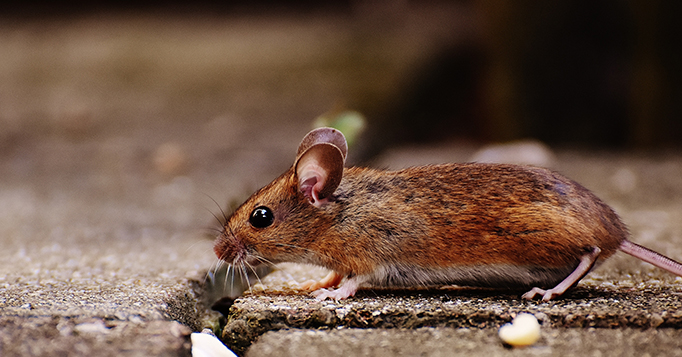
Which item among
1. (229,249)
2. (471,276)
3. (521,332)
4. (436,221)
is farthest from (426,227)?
(229,249)

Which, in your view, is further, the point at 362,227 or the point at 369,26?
the point at 369,26

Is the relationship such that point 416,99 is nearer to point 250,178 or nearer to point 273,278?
point 250,178

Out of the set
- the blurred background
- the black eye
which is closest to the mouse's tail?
the black eye

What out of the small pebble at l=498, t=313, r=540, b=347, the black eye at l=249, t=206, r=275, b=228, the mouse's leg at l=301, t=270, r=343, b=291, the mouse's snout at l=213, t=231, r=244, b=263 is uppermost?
the black eye at l=249, t=206, r=275, b=228

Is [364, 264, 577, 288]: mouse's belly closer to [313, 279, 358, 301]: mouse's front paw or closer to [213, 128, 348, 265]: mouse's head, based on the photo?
[313, 279, 358, 301]: mouse's front paw

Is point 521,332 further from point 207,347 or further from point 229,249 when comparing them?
point 229,249

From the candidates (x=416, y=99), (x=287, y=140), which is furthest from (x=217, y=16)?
(x=287, y=140)

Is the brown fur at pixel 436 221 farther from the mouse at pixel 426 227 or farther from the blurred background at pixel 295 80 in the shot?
the blurred background at pixel 295 80
